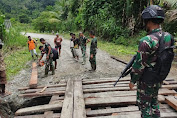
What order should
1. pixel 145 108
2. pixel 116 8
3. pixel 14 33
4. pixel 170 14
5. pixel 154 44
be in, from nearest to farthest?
pixel 154 44 → pixel 145 108 → pixel 170 14 → pixel 14 33 → pixel 116 8

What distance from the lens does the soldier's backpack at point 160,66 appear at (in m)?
1.84

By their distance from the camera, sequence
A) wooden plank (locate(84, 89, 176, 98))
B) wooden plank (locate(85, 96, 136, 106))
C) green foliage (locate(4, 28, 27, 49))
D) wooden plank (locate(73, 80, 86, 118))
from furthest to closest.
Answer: green foliage (locate(4, 28, 27, 49)), wooden plank (locate(84, 89, 176, 98)), wooden plank (locate(85, 96, 136, 106)), wooden plank (locate(73, 80, 86, 118))

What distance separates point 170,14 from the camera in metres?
6.97

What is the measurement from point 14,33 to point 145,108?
480 inches

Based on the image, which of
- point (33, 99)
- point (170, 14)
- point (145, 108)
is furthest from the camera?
point (170, 14)

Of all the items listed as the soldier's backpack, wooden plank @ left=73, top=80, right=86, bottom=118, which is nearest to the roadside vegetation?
wooden plank @ left=73, top=80, right=86, bottom=118

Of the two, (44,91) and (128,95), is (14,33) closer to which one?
(44,91)

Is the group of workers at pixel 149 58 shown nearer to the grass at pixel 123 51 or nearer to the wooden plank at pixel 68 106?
the wooden plank at pixel 68 106

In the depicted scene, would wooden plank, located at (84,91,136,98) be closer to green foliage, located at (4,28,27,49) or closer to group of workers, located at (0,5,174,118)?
group of workers, located at (0,5,174,118)

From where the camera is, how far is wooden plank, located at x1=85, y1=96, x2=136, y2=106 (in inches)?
114

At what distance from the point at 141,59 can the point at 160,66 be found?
265mm

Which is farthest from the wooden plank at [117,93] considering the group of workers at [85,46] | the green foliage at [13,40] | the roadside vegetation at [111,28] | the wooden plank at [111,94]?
the green foliage at [13,40]

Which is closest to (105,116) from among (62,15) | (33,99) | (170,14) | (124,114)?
(124,114)

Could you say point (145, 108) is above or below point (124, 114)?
above
